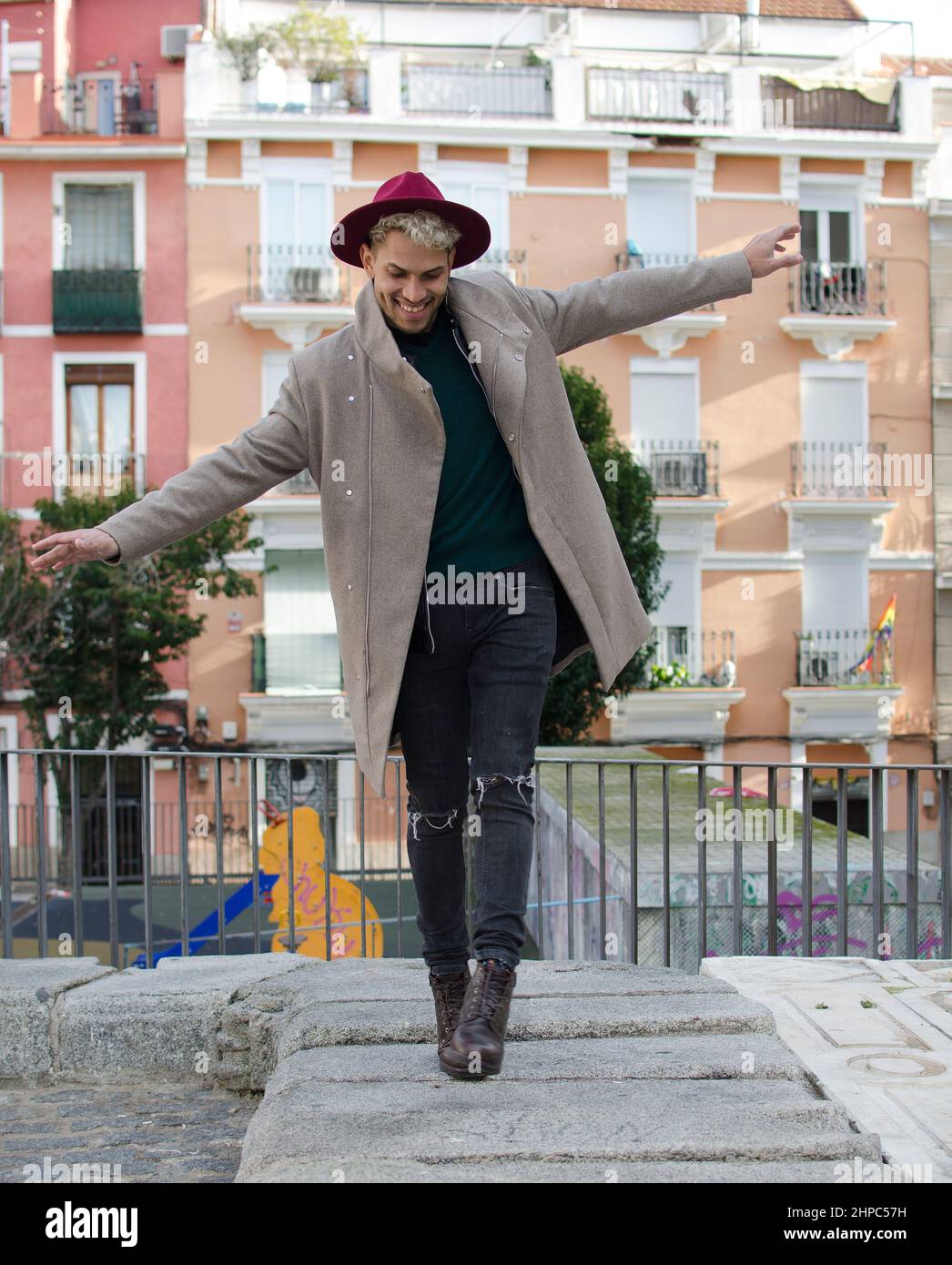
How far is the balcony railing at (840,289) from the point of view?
2605cm

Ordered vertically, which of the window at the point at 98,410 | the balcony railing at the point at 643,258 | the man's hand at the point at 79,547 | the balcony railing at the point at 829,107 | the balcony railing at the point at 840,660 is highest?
the balcony railing at the point at 829,107

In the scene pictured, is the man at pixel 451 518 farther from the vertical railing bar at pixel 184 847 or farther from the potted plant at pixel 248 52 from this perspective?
the potted plant at pixel 248 52

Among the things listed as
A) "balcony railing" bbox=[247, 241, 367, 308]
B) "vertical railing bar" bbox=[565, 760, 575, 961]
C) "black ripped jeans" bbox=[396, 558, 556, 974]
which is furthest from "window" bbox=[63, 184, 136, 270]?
"black ripped jeans" bbox=[396, 558, 556, 974]

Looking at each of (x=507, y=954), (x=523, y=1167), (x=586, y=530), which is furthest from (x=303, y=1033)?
(x=586, y=530)

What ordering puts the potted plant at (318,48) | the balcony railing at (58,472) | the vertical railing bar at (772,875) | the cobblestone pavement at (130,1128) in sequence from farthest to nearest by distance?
the potted plant at (318,48)
the balcony railing at (58,472)
the vertical railing bar at (772,875)
the cobblestone pavement at (130,1128)

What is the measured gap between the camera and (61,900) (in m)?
19.0

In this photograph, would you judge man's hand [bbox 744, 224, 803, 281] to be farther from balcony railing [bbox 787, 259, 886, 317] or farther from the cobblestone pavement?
balcony railing [bbox 787, 259, 886, 317]

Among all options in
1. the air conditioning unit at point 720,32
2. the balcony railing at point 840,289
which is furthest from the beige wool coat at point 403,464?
the air conditioning unit at point 720,32

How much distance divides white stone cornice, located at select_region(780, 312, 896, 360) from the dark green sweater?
2345 centimetres

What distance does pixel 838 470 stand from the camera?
2600 centimetres

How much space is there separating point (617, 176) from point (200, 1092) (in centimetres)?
2346

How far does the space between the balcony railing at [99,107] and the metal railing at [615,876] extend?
1266 centimetres

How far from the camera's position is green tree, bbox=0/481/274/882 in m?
21.0

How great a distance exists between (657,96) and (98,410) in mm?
11238
